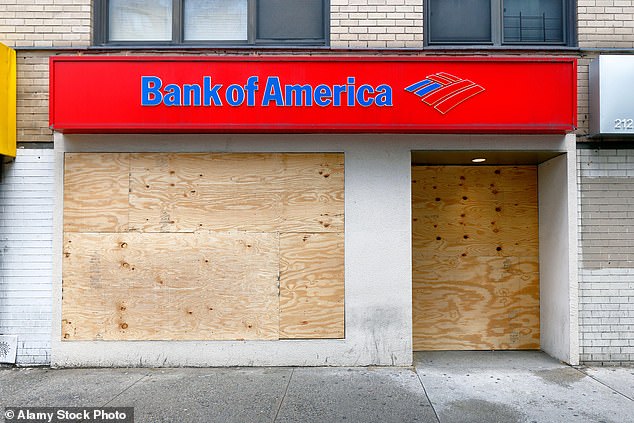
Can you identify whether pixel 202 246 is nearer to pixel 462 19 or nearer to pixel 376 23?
pixel 376 23

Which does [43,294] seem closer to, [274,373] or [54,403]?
[54,403]

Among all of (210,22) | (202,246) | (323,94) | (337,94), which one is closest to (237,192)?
(202,246)

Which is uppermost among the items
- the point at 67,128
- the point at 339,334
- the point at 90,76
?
the point at 90,76

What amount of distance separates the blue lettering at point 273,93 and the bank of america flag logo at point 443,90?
1537 mm

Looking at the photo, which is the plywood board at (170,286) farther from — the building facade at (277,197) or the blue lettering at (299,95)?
the blue lettering at (299,95)

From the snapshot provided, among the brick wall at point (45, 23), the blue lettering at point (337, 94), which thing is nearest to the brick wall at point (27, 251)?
the brick wall at point (45, 23)

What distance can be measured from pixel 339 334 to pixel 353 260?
94 cm

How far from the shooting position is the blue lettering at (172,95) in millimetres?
5344

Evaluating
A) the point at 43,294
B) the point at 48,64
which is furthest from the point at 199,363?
the point at 48,64

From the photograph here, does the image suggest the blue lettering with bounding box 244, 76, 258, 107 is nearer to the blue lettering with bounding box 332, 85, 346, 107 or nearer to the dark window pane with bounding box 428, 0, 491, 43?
the blue lettering with bounding box 332, 85, 346, 107

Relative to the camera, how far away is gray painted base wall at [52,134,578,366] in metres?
5.52

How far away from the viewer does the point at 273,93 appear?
211 inches

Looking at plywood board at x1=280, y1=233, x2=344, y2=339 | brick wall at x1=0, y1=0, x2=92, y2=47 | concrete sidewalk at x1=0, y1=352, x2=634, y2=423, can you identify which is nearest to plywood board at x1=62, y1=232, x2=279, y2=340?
plywood board at x1=280, y1=233, x2=344, y2=339

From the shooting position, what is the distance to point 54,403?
14.6 ft
